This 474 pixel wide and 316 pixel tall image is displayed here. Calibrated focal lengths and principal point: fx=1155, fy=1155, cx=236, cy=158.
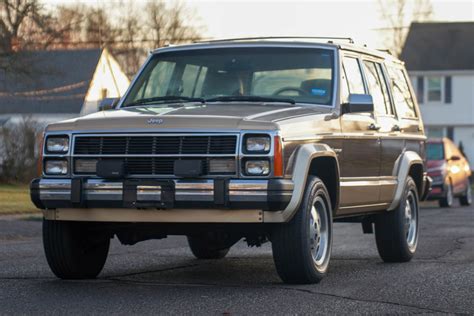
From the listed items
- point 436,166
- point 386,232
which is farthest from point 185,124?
point 436,166

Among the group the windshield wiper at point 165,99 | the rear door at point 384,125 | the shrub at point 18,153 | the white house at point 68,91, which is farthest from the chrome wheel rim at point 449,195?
the white house at point 68,91

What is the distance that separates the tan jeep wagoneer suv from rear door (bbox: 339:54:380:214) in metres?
0.02

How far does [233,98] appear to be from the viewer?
955 centimetres

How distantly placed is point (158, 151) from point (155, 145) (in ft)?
0.17

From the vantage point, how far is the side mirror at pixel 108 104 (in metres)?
10.1

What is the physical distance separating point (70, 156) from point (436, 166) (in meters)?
19.0

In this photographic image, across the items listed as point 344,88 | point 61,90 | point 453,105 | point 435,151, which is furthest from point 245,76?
point 453,105

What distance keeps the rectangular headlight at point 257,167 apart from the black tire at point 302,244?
0.47m

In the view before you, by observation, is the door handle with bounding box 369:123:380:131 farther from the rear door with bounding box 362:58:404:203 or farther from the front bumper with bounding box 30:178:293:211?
the front bumper with bounding box 30:178:293:211

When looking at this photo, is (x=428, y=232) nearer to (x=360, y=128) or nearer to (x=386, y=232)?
(x=386, y=232)

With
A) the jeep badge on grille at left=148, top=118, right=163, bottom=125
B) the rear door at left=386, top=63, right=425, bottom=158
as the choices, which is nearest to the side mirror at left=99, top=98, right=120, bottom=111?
the jeep badge on grille at left=148, top=118, right=163, bottom=125

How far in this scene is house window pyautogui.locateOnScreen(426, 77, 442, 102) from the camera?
58947mm

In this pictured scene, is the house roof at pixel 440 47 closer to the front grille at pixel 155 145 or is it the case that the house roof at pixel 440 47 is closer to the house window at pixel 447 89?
the house window at pixel 447 89

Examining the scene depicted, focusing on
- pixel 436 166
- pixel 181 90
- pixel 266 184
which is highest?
pixel 181 90
